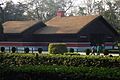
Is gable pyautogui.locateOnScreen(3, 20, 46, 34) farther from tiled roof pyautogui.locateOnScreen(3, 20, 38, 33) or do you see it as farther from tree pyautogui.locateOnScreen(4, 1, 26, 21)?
tree pyautogui.locateOnScreen(4, 1, 26, 21)

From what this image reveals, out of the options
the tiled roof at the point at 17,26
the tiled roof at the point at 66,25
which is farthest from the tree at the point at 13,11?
the tiled roof at the point at 66,25

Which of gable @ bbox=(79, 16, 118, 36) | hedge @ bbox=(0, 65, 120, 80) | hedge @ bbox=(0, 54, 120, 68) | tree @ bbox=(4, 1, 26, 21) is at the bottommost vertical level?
hedge @ bbox=(0, 54, 120, 68)

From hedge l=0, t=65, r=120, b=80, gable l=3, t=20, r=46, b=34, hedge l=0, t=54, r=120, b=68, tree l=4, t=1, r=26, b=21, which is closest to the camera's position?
hedge l=0, t=65, r=120, b=80

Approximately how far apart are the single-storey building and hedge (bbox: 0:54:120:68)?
81.5 ft

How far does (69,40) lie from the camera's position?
51188 mm

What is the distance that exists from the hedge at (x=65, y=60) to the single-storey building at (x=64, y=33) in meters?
24.9

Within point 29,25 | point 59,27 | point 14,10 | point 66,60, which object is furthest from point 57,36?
point 14,10

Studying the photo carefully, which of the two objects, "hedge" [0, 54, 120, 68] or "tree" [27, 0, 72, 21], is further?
"tree" [27, 0, 72, 21]

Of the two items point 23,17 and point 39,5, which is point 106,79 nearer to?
point 23,17

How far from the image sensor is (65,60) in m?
23.6

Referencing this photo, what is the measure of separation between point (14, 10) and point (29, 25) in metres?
32.9

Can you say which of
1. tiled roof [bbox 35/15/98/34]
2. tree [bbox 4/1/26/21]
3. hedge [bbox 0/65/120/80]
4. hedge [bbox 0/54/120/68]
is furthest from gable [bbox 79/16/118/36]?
hedge [bbox 0/65/120/80]

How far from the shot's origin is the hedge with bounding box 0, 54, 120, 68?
21766 millimetres

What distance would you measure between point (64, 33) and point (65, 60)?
27518 mm
